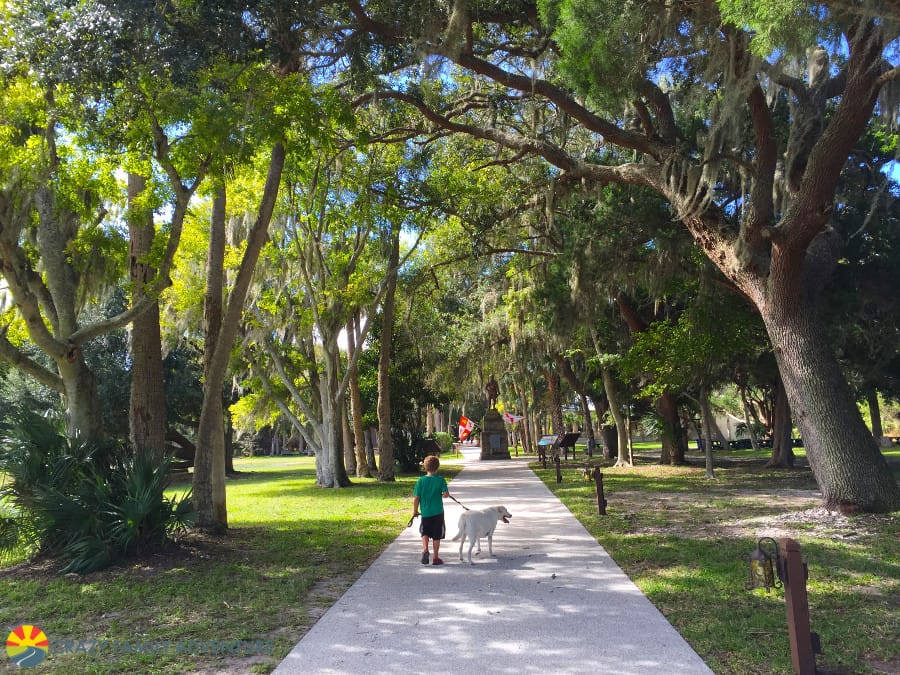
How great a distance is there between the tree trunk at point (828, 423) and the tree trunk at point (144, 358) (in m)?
8.82

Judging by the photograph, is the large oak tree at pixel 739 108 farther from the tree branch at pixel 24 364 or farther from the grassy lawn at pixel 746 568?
the tree branch at pixel 24 364

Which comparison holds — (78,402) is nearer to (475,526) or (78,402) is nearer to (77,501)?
(77,501)

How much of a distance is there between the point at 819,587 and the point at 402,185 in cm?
1126

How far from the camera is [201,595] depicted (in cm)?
631

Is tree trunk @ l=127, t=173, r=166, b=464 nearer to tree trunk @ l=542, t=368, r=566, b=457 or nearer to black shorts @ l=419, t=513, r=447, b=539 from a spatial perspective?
black shorts @ l=419, t=513, r=447, b=539

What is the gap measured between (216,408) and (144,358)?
4.26ft

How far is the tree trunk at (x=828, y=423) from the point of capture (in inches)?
339

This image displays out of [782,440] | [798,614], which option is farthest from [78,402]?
[782,440]

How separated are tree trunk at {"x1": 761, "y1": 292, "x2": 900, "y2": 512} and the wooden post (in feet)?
18.6

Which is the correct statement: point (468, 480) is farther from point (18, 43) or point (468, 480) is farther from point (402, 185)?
point (18, 43)

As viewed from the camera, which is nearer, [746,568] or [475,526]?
[746,568]

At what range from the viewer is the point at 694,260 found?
14.1m

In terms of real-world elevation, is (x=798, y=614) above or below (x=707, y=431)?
below

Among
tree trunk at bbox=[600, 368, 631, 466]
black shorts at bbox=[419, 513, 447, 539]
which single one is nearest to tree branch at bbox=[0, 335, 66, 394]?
black shorts at bbox=[419, 513, 447, 539]
